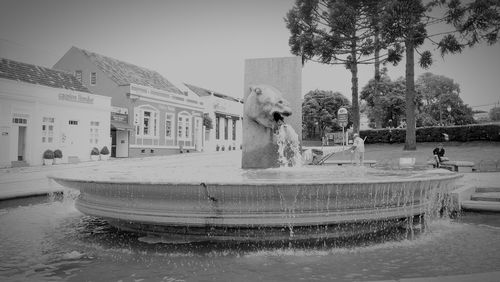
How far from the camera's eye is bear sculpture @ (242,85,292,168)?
6637mm

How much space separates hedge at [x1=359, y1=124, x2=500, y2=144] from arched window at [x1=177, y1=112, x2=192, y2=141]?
19.4 m

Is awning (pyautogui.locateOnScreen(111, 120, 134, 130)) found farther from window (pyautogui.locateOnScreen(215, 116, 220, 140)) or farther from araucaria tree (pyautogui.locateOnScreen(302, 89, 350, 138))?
araucaria tree (pyautogui.locateOnScreen(302, 89, 350, 138))

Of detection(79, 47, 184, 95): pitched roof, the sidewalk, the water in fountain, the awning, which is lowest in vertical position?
the sidewalk

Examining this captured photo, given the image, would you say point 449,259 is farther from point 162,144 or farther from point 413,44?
point 162,144

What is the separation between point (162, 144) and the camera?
38219 millimetres

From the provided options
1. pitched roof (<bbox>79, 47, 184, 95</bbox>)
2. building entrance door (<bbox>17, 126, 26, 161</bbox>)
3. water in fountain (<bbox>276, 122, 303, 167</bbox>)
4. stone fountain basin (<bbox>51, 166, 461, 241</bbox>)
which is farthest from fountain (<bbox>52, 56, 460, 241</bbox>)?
pitched roof (<bbox>79, 47, 184, 95</bbox>)

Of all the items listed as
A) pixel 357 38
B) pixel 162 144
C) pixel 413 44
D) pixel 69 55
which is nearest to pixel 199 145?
pixel 162 144

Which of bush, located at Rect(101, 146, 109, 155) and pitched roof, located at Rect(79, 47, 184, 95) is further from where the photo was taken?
pitched roof, located at Rect(79, 47, 184, 95)

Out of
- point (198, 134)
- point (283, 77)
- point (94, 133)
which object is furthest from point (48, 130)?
point (283, 77)

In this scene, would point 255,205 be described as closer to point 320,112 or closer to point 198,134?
point 198,134

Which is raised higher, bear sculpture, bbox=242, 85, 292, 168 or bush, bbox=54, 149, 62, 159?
bear sculpture, bbox=242, 85, 292, 168

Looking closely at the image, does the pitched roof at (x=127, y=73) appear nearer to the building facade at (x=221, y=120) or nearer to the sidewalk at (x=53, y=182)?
the building facade at (x=221, y=120)

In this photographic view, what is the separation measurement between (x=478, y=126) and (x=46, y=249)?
31.2m

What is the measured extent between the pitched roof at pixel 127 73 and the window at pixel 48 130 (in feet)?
33.8
